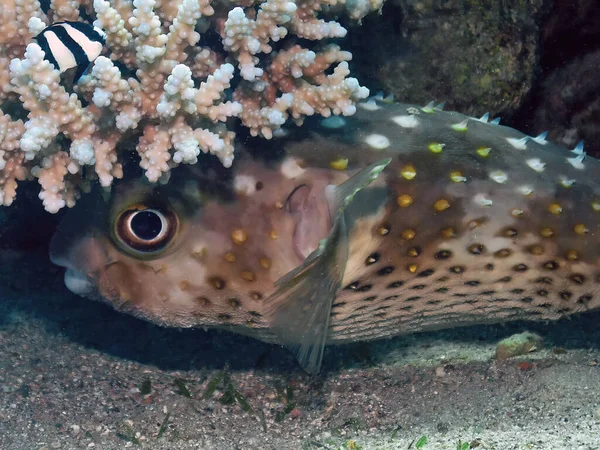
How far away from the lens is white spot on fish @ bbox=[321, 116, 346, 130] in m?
2.56

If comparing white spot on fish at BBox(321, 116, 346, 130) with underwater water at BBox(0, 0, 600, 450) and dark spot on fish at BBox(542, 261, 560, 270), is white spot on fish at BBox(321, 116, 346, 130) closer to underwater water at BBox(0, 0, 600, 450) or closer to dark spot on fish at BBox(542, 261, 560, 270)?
underwater water at BBox(0, 0, 600, 450)

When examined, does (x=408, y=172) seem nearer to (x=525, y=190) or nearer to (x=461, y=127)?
(x=461, y=127)

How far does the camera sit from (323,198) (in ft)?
7.77

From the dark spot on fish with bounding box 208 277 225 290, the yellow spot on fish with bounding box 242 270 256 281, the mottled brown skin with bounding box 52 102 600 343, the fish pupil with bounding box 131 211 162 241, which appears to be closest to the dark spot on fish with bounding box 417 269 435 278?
the mottled brown skin with bounding box 52 102 600 343

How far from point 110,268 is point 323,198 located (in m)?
0.97

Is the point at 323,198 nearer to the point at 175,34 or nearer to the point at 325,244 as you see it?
the point at 325,244

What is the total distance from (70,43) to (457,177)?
1624 millimetres

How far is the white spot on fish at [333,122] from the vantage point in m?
2.56

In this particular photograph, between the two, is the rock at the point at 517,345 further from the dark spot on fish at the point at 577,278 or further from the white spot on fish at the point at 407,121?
the white spot on fish at the point at 407,121

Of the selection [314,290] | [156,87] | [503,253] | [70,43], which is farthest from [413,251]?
[70,43]

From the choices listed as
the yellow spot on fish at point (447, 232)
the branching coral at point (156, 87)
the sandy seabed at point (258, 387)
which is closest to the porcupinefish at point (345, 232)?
the yellow spot on fish at point (447, 232)

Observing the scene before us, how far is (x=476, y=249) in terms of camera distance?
2.51 m

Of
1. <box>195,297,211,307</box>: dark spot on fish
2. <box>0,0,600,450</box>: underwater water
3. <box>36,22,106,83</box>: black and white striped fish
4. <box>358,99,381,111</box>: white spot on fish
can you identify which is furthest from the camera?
<box>358,99,381,111</box>: white spot on fish

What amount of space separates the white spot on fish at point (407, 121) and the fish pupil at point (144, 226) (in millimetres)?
1168
